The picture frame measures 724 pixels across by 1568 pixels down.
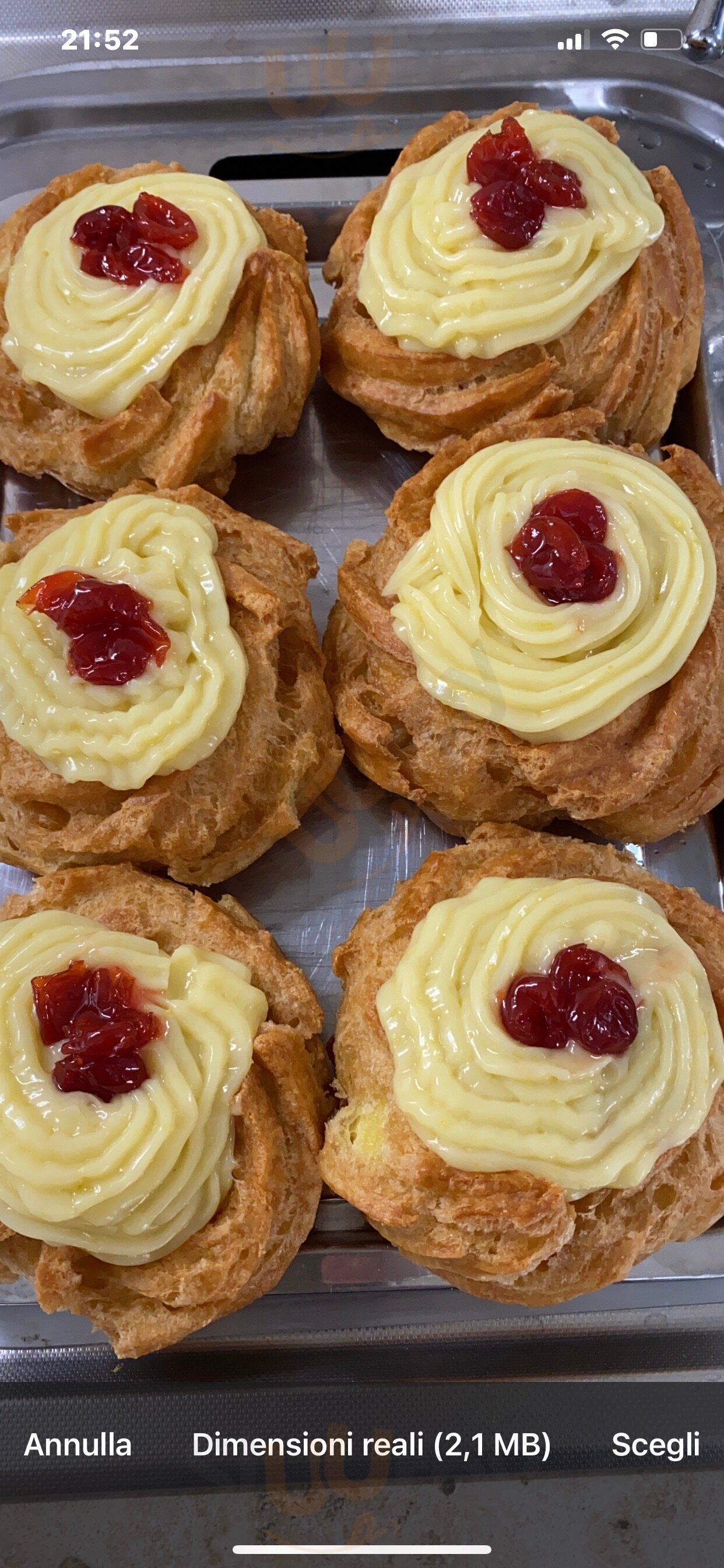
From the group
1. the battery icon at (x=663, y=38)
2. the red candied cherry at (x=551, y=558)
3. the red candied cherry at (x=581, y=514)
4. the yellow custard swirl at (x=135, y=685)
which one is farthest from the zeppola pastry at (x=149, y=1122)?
the battery icon at (x=663, y=38)

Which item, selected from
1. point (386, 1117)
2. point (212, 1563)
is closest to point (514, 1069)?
point (386, 1117)

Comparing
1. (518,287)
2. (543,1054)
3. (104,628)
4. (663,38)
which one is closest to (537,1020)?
(543,1054)

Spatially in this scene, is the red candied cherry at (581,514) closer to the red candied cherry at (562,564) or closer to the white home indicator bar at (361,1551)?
the red candied cherry at (562,564)

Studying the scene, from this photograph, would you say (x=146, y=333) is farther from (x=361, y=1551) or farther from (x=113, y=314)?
(x=361, y=1551)

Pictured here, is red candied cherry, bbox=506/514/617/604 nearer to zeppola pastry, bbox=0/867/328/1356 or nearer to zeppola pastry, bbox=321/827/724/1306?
zeppola pastry, bbox=321/827/724/1306

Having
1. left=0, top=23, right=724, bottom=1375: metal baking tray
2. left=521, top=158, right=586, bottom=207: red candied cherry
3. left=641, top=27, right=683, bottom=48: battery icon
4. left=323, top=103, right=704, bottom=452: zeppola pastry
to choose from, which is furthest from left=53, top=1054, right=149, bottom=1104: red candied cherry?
left=641, top=27, right=683, bottom=48: battery icon
